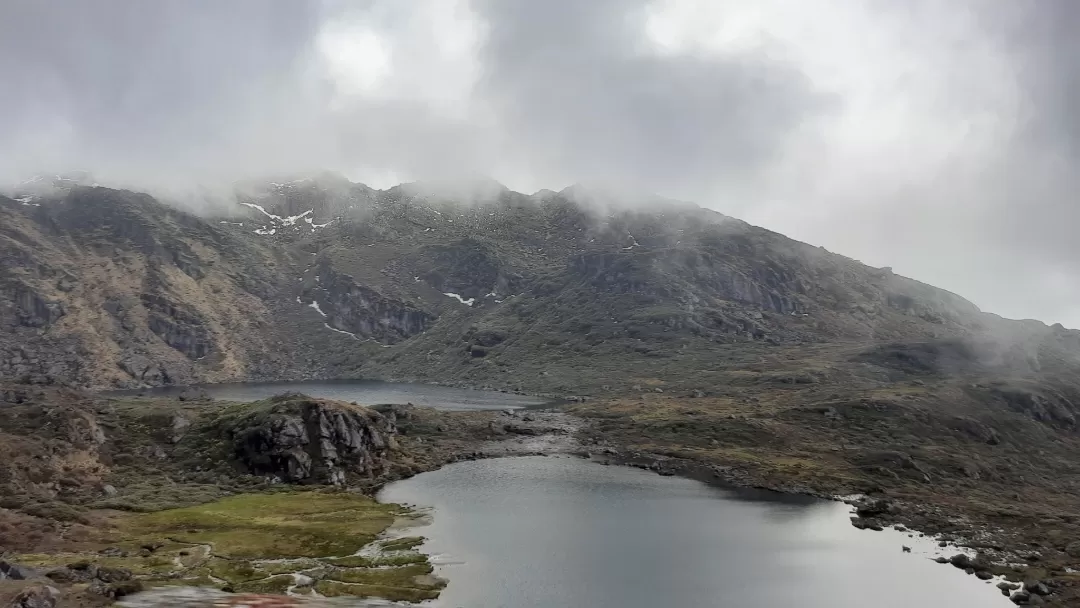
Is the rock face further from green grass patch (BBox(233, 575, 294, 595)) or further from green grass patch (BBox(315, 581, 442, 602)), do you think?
green grass patch (BBox(315, 581, 442, 602))

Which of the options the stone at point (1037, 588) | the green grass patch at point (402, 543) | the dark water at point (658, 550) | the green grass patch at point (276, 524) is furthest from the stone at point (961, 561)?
the green grass patch at point (276, 524)

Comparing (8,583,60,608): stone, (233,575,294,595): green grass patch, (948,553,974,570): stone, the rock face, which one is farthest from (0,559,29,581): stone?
(948,553,974,570): stone

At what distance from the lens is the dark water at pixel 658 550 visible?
76.4 m

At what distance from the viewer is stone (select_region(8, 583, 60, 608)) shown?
53756 mm

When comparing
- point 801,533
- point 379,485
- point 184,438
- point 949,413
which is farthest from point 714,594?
point 949,413

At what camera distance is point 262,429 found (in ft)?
429

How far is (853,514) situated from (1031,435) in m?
86.2

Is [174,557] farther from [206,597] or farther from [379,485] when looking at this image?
[379,485]

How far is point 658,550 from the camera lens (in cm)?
9225

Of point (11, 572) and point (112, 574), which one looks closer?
point (11, 572)

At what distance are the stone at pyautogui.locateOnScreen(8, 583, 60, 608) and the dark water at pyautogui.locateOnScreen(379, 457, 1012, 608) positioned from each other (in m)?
35.0

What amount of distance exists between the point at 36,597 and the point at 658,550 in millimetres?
68487

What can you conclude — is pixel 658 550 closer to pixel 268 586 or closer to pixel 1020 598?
pixel 1020 598

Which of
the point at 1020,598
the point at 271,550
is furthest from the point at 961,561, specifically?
the point at 271,550
